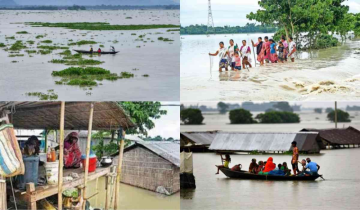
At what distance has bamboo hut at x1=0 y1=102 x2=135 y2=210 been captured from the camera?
5.72m

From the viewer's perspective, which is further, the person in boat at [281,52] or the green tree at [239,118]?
the green tree at [239,118]

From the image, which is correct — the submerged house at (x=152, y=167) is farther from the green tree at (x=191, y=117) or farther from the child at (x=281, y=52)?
the green tree at (x=191, y=117)

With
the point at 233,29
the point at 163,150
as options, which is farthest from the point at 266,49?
the point at 163,150

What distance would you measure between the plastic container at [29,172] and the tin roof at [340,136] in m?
7.23

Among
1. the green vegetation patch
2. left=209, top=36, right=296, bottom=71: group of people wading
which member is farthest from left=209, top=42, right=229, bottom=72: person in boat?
the green vegetation patch

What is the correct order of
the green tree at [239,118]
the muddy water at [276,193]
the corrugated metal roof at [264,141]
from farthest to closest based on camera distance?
the green tree at [239,118], the corrugated metal roof at [264,141], the muddy water at [276,193]

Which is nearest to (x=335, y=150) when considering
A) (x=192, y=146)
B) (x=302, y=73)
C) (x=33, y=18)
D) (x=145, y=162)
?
(x=192, y=146)

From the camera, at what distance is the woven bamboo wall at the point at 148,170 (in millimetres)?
8383

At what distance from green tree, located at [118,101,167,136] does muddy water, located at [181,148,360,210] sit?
92 cm

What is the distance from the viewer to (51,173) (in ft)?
19.7

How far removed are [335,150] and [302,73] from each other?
3.51m

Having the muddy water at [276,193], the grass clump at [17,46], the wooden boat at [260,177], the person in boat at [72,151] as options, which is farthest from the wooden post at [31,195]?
the grass clump at [17,46]

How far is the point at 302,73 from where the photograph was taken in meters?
9.30

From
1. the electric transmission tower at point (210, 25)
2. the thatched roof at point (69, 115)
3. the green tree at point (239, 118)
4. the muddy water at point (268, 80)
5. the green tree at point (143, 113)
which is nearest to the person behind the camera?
the thatched roof at point (69, 115)
